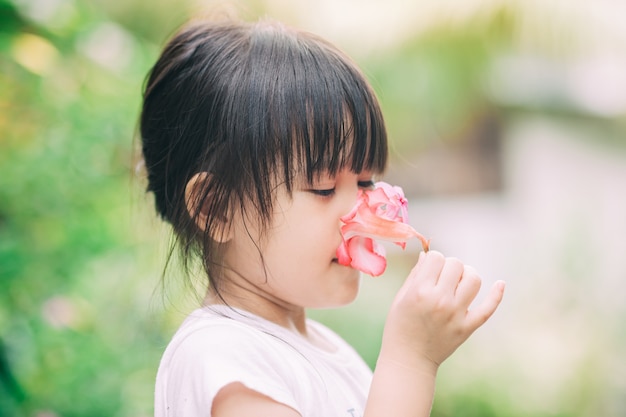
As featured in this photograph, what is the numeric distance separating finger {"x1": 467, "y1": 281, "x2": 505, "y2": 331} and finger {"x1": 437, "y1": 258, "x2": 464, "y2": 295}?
0.05 metres

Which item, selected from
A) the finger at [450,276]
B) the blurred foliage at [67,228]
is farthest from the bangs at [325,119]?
the blurred foliage at [67,228]

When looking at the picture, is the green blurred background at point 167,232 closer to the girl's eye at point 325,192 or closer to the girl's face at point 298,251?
the girl's face at point 298,251

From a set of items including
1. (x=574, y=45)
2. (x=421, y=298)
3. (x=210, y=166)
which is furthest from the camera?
(x=574, y=45)

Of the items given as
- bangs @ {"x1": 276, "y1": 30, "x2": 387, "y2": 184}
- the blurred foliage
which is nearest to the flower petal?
bangs @ {"x1": 276, "y1": 30, "x2": 387, "y2": 184}

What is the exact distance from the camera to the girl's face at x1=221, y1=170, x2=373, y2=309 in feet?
3.93

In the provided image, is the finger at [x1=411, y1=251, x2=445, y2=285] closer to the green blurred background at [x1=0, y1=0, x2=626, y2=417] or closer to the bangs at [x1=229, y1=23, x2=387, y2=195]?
the bangs at [x1=229, y1=23, x2=387, y2=195]

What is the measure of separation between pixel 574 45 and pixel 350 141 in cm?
365

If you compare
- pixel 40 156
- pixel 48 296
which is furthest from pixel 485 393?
pixel 40 156

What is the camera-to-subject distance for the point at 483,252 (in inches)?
257

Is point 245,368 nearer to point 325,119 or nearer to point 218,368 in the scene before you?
point 218,368

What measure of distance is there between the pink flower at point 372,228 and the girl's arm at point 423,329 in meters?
0.05

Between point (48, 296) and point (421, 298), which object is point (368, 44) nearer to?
point (48, 296)

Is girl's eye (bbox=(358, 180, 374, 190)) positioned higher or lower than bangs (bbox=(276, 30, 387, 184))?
lower

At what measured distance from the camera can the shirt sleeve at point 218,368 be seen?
3.49 ft
